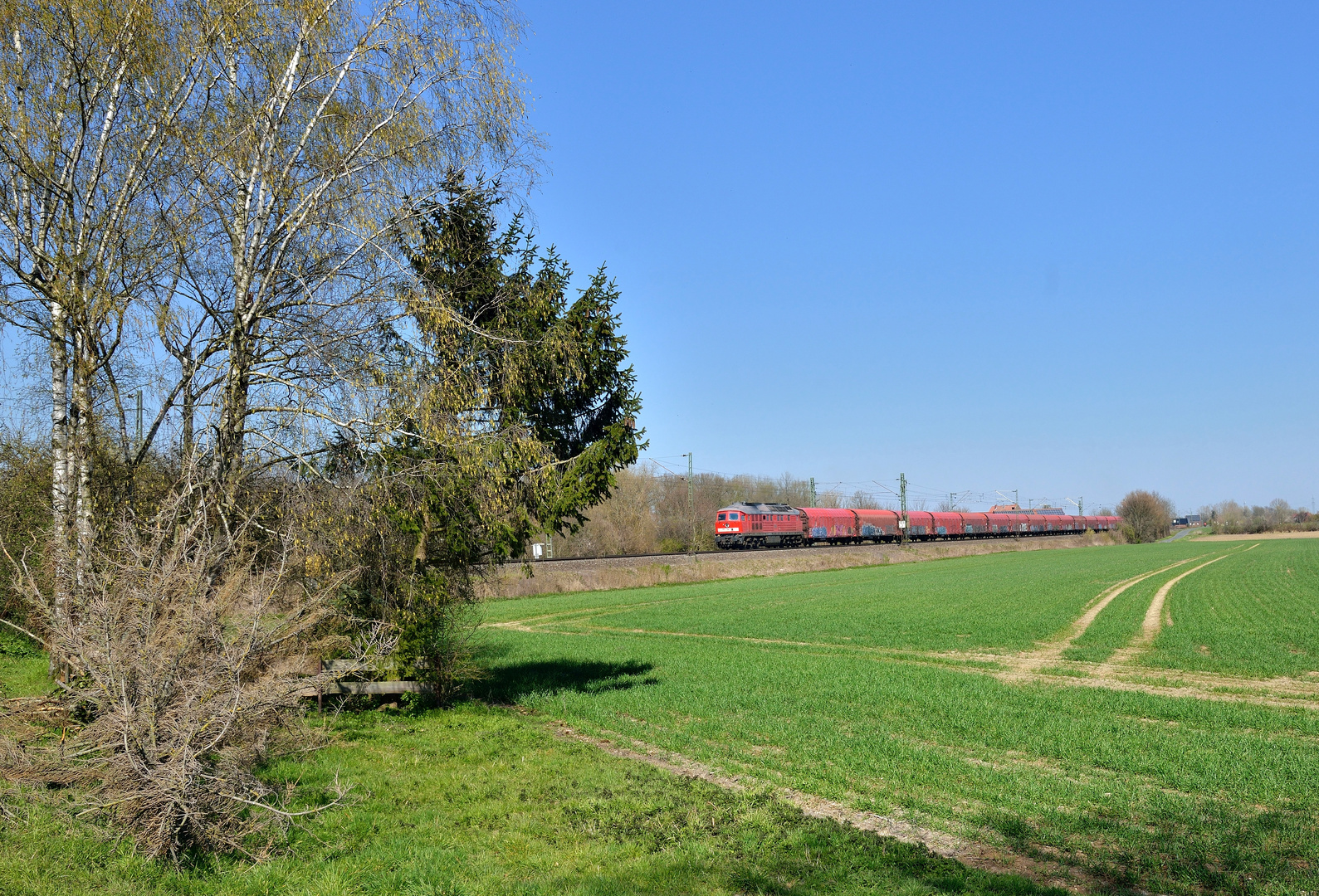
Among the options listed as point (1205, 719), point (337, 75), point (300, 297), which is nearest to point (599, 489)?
point (300, 297)

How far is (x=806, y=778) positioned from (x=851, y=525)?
215ft

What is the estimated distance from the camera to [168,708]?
571 centimetres

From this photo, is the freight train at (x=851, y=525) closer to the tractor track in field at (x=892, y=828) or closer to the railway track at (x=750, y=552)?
the railway track at (x=750, y=552)

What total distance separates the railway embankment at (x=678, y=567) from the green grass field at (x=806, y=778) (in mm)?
10715

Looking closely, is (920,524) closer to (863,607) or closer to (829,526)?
(829,526)

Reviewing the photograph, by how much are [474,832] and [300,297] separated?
6793 millimetres

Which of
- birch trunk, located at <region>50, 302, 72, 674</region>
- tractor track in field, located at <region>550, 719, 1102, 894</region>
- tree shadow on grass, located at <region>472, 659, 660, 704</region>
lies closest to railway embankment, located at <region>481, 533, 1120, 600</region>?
tree shadow on grass, located at <region>472, 659, 660, 704</region>

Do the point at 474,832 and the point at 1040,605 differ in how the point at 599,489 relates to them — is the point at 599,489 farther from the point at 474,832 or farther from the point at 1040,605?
the point at 1040,605

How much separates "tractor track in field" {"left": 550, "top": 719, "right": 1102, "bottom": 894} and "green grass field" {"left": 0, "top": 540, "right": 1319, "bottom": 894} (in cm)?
13

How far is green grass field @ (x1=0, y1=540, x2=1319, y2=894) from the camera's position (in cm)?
594

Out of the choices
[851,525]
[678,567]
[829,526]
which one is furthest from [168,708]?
[851,525]

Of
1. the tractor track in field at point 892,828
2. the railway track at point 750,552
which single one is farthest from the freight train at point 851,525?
the tractor track in field at point 892,828

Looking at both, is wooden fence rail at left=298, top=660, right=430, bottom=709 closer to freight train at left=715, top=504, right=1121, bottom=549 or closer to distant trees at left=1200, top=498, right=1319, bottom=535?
freight train at left=715, top=504, right=1121, bottom=549

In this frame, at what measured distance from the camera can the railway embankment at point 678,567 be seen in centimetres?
3559
